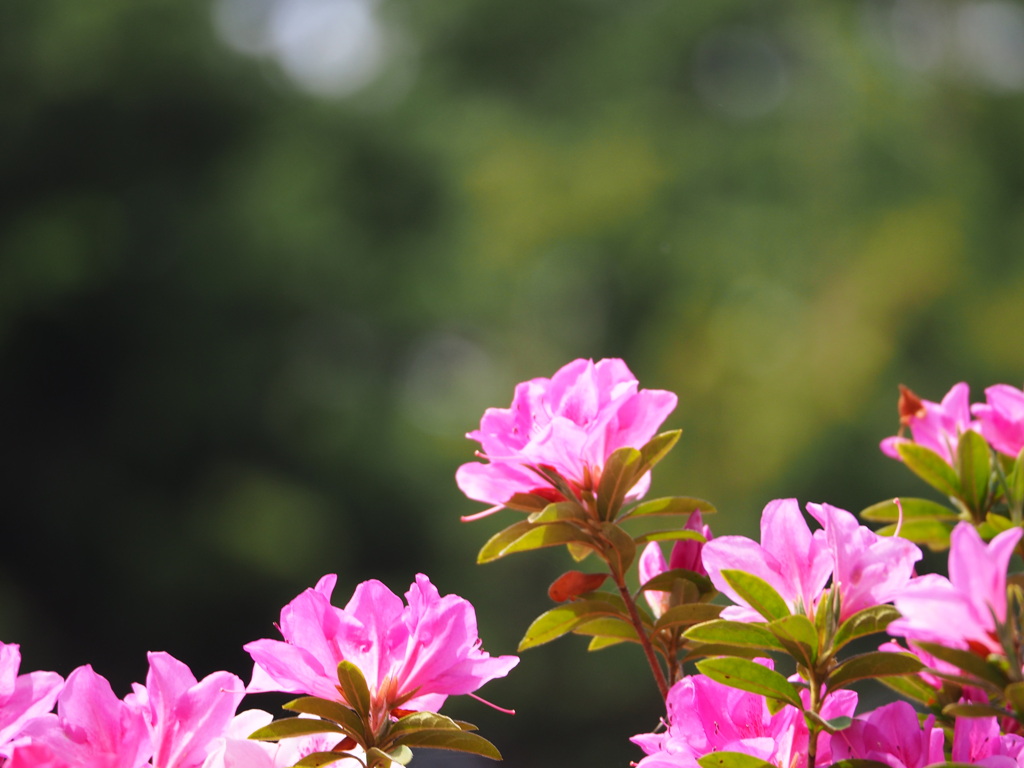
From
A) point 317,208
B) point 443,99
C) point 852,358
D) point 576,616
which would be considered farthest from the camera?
point 443,99

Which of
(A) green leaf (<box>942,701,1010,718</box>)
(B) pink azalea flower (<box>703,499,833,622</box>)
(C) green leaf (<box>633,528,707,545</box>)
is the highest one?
(C) green leaf (<box>633,528,707,545</box>)

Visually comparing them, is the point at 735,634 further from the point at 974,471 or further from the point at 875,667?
the point at 974,471

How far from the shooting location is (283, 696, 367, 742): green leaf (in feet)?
1.41

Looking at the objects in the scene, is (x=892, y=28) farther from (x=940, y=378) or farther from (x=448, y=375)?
(x=448, y=375)

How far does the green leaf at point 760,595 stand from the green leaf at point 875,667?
0.03 m

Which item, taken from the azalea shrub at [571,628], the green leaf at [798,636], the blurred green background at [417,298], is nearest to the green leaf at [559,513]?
the azalea shrub at [571,628]

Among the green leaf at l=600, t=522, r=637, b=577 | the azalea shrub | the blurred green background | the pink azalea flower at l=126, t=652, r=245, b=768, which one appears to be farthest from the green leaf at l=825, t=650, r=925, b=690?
the blurred green background

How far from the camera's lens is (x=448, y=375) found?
7.60 metres

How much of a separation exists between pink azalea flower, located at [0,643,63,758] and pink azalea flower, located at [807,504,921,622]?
304 mm

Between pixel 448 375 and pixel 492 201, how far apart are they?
3.93 ft

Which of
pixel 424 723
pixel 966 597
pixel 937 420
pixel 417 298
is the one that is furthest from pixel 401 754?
pixel 417 298

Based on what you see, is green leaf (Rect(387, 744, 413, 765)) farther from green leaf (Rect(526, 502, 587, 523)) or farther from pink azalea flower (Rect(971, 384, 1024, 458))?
pink azalea flower (Rect(971, 384, 1024, 458))

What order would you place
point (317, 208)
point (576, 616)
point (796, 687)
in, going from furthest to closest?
1. point (317, 208)
2. point (576, 616)
3. point (796, 687)

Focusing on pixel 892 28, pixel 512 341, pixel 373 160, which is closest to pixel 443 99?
pixel 373 160
